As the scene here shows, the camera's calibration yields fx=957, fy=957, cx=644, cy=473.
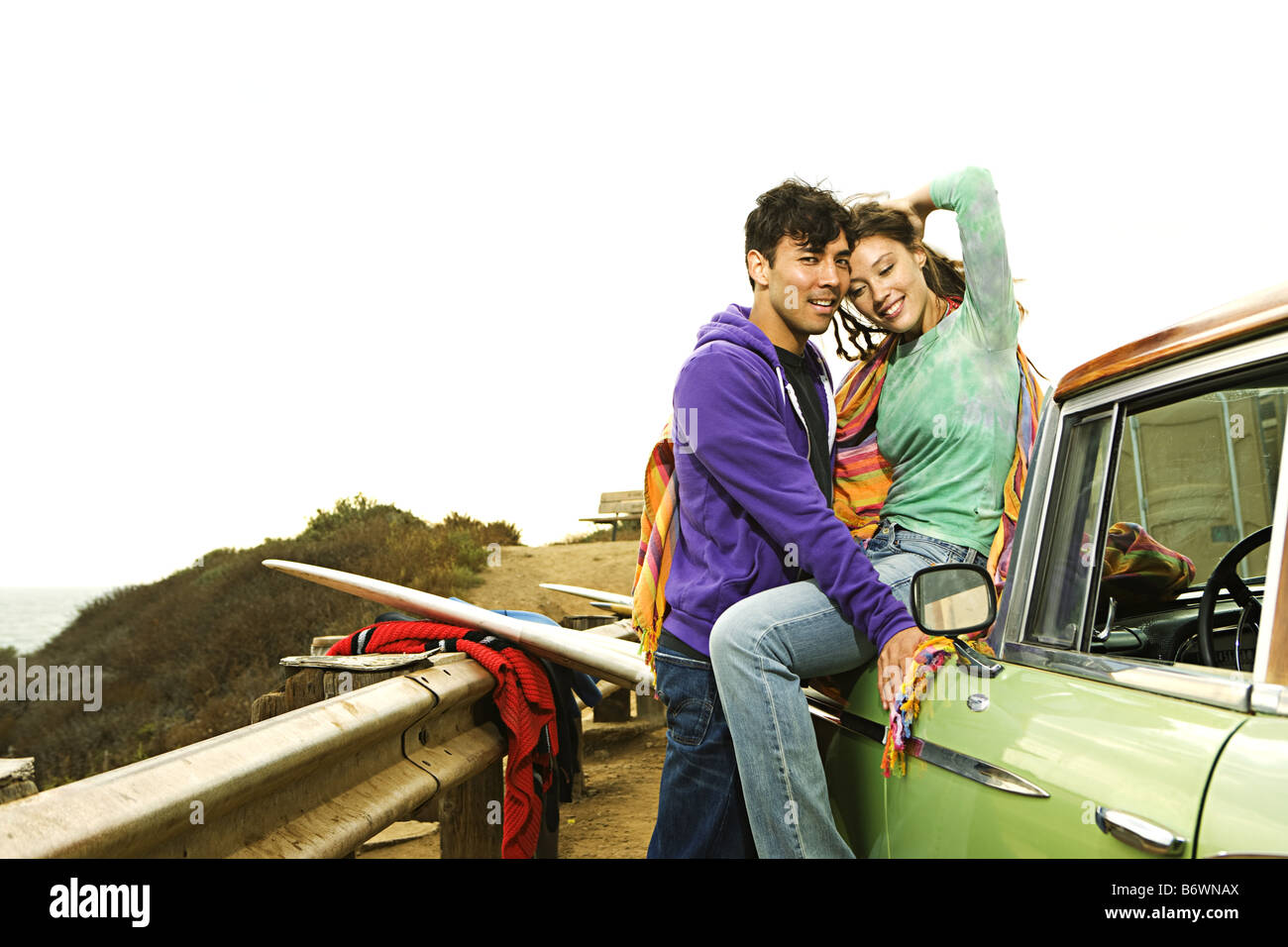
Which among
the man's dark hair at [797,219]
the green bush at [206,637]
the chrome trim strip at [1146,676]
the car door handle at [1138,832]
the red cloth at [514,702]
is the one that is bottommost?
the green bush at [206,637]

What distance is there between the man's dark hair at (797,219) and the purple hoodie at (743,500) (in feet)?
1.15

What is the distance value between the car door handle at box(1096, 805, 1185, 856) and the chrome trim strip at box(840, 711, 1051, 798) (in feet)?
0.50

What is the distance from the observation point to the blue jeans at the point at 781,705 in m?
2.37

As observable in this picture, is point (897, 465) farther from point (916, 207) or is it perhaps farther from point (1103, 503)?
point (1103, 503)

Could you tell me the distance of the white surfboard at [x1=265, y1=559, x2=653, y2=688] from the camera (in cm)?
409

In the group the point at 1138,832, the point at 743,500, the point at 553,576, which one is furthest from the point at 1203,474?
the point at 553,576

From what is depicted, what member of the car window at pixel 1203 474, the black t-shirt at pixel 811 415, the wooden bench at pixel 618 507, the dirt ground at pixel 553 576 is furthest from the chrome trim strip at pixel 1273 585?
the wooden bench at pixel 618 507

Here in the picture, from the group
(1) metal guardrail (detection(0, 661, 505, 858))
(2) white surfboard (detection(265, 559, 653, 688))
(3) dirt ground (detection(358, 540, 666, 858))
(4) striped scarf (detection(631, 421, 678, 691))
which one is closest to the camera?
(1) metal guardrail (detection(0, 661, 505, 858))

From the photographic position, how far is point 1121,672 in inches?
71.2

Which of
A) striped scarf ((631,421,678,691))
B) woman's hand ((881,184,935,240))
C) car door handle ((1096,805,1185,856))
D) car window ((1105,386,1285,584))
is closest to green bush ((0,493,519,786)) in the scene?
striped scarf ((631,421,678,691))

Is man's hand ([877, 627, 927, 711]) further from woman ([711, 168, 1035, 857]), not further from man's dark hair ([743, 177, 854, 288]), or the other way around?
man's dark hair ([743, 177, 854, 288])

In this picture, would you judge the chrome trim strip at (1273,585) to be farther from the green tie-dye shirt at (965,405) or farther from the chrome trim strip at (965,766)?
the green tie-dye shirt at (965,405)
